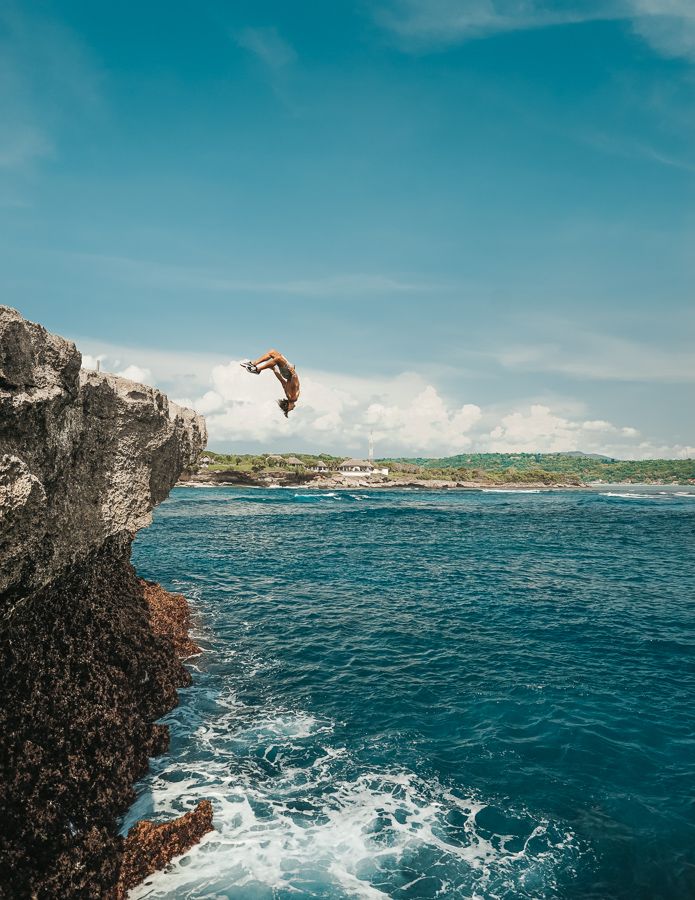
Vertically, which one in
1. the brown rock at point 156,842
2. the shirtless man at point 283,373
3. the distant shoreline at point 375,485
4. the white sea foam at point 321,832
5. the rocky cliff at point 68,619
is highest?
the shirtless man at point 283,373

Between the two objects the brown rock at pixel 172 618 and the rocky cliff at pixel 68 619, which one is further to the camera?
the brown rock at pixel 172 618

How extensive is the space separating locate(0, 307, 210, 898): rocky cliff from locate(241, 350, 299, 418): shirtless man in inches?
109

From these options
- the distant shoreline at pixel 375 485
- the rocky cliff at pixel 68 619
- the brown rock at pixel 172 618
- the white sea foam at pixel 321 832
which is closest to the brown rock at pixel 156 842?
the rocky cliff at pixel 68 619

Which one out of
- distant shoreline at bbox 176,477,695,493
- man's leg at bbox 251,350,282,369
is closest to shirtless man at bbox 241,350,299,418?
man's leg at bbox 251,350,282,369

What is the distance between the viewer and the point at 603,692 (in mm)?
14648

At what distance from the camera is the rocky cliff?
19.6 ft

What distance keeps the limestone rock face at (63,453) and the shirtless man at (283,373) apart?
2727 mm

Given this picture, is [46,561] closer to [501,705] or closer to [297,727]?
[297,727]

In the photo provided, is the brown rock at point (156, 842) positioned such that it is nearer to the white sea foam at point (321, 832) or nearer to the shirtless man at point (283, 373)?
the white sea foam at point (321, 832)

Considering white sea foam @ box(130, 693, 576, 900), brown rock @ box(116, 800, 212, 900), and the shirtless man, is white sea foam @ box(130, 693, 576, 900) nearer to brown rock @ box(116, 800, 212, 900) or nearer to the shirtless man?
brown rock @ box(116, 800, 212, 900)

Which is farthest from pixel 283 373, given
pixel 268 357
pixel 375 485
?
pixel 375 485

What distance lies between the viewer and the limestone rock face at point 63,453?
5574mm

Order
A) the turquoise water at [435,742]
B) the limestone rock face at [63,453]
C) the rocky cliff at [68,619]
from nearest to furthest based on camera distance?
the limestone rock face at [63,453], the rocky cliff at [68,619], the turquoise water at [435,742]

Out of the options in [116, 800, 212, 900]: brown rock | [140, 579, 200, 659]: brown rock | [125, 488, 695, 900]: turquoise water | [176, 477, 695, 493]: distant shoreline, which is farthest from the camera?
[176, 477, 695, 493]: distant shoreline
